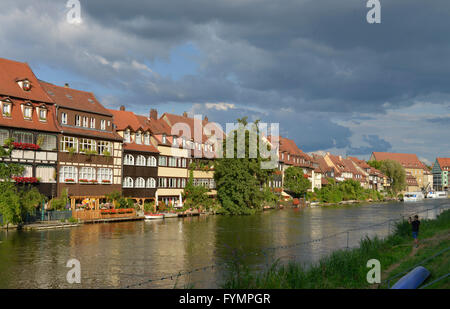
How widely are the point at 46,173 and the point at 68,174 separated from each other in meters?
2.54

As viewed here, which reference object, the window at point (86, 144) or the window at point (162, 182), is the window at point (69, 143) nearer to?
the window at point (86, 144)

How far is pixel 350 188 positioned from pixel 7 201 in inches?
3467

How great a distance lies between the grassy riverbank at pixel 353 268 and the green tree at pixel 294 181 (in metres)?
65.1

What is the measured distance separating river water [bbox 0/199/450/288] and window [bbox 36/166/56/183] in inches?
233

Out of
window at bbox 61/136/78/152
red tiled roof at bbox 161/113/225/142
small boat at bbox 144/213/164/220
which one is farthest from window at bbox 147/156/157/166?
window at bbox 61/136/78/152

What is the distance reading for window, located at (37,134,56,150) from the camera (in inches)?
1793

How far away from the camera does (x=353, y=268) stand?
2036 cm

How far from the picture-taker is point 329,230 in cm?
4597

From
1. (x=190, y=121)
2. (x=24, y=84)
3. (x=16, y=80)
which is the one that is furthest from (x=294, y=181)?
(x=16, y=80)

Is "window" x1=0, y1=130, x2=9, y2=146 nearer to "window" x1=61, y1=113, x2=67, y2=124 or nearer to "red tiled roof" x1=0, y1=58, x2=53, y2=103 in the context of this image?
"red tiled roof" x1=0, y1=58, x2=53, y2=103

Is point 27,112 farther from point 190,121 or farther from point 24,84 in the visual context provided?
point 190,121

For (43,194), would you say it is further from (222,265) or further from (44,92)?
(222,265)
